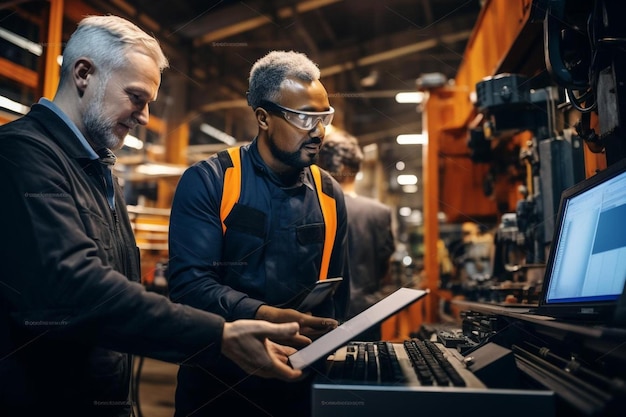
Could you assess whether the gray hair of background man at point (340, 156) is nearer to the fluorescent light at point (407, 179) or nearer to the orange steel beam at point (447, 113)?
the orange steel beam at point (447, 113)

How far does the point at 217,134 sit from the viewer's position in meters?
12.6

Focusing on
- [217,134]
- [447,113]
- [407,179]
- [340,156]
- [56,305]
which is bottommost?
[56,305]

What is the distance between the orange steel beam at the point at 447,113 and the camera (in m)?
3.29

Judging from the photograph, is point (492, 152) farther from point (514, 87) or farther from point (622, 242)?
point (622, 242)

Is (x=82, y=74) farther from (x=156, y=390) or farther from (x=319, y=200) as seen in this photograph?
(x=156, y=390)

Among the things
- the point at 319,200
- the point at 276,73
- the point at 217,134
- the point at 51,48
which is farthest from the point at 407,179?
the point at 276,73

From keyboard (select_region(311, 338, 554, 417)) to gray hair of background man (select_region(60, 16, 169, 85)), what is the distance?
1.03m

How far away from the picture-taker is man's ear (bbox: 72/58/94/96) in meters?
1.41

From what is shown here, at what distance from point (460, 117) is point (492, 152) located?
3.14 ft

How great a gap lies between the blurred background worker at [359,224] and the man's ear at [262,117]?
1518 mm

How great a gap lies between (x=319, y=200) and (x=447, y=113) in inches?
128

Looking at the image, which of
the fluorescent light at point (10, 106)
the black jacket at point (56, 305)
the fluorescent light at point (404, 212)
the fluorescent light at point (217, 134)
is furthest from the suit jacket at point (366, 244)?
the fluorescent light at point (404, 212)

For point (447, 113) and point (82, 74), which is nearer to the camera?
point (82, 74)

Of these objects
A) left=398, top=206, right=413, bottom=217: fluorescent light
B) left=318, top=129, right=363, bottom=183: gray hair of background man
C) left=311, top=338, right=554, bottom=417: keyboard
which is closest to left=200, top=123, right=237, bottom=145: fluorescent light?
left=398, top=206, right=413, bottom=217: fluorescent light
